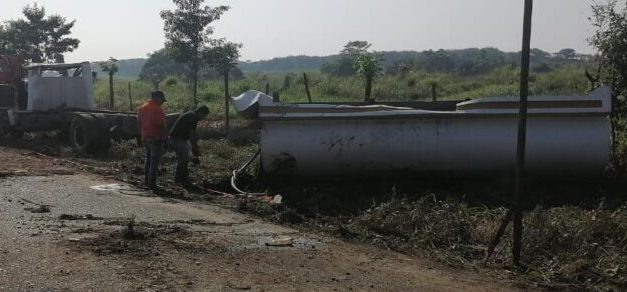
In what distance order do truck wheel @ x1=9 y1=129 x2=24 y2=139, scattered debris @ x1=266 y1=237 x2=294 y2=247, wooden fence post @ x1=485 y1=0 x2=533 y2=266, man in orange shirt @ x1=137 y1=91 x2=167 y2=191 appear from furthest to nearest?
truck wheel @ x1=9 y1=129 x2=24 y2=139 < man in orange shirt @ x1=137 y1=91 x2=167 y2=191 < scattered debris @ x1=266 y1=237 x2=294 y2=247 < wooden fence post @ x1=485 y1=0 x2=533 y2=266

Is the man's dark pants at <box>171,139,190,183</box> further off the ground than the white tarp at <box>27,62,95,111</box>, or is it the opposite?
the white tarp at <box>27,62,95,111</box>

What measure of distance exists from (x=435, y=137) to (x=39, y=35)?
117 ft

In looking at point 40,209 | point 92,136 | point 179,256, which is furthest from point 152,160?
point 92,136

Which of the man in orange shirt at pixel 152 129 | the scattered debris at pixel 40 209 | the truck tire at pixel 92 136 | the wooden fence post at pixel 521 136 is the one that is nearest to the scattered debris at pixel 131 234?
the scattered debris at pixel 40 209

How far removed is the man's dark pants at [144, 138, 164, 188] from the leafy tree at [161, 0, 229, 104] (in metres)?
11.4

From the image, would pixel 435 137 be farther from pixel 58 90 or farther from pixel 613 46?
pixel 58 90

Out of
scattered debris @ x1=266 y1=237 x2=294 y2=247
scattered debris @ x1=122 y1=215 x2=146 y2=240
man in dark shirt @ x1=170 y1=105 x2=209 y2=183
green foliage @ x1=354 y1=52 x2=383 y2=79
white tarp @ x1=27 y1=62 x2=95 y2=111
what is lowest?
scattered debris @ x1=266 y1=237 x2=294 y2=247

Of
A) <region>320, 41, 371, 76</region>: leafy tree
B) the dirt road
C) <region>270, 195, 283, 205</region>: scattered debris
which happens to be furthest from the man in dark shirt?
<region>320, 41, 371, 76</region>: leafy tree

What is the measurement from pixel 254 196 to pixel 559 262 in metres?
4.53

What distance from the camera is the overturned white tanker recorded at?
884cm

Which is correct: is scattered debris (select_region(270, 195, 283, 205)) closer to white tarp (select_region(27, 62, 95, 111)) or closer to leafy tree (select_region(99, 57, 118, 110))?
white tarp (select_region(27, 62, 95, 111))

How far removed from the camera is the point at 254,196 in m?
9.23

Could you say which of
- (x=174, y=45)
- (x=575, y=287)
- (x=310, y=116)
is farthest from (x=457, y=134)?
(x=174, y=45)

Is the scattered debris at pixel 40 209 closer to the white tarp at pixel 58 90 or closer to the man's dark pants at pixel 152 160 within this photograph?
the man's dark pants at pixel 152 160
